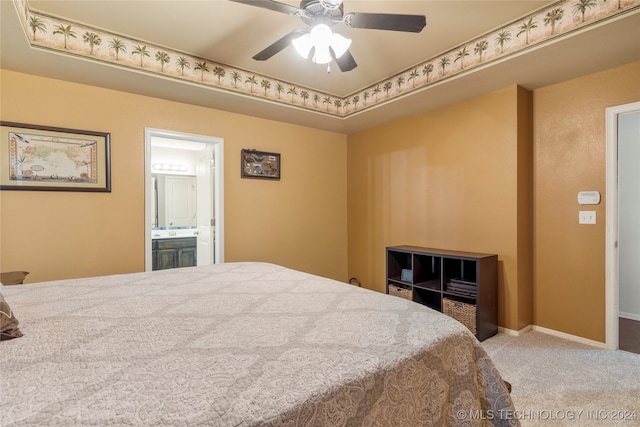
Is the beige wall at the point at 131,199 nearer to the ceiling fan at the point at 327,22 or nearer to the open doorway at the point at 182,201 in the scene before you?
the open doorway at the point at 182,201

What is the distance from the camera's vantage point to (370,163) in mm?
4293

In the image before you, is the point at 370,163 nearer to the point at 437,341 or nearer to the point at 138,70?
the point at 138,70

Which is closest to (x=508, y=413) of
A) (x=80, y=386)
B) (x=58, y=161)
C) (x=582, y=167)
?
(x=80, y=386)

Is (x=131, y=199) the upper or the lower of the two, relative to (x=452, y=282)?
upper

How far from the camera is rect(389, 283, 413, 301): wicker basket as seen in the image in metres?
3.36

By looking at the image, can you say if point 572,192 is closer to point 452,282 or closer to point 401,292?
point 452,282

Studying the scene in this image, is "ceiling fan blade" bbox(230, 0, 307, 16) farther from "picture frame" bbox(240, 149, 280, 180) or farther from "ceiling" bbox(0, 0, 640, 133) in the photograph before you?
"picture frame" bbox(240, 149, 280, 180)

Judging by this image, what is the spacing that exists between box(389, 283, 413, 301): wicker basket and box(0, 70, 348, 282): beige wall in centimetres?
114

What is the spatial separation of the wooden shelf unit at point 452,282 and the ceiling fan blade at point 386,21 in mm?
1995

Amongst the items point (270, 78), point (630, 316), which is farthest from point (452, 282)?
point (270, 78)

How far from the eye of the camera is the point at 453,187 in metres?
3.33

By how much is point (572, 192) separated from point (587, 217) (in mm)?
239

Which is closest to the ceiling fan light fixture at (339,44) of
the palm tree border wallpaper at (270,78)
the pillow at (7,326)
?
the palm tree border wallpaper at (270,78)

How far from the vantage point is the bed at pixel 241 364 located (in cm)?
72
